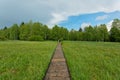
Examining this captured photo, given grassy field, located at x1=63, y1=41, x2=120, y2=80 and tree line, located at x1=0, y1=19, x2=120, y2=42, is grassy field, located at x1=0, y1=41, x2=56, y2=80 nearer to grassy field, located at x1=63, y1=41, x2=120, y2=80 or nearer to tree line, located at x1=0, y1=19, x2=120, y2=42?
grassy field, located at x1=63, y1=41, x2=120, y2=80

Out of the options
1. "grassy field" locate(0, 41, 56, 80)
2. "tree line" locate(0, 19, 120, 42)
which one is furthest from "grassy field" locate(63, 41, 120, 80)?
"tree line" locate(0, 19, 120, 42)

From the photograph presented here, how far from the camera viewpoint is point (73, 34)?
304 ft

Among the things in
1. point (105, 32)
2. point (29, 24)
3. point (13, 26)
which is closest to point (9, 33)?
point (13, 26)

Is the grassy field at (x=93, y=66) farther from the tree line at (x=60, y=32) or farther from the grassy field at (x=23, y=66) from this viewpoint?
the tree line at (x=60, y=32)

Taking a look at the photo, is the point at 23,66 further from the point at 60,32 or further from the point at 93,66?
the point at 60,32

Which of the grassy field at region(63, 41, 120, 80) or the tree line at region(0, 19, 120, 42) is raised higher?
the tree line at region(0, 19, 120, 42)

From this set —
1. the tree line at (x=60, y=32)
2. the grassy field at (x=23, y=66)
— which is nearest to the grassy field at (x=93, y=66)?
the grassy field at (x=23, y=66)

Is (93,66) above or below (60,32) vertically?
below

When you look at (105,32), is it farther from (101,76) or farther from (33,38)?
(101,76)

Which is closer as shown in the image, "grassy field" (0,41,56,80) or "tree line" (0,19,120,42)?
"grassy field" (0,41,56,80)

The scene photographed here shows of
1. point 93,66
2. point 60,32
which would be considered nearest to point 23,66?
point 93,66

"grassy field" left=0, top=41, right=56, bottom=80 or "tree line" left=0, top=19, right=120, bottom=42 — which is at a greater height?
"tree line" left=0, top=19, right=120, bottom=42

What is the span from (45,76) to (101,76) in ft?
7.05

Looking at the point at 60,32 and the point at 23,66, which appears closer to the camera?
the point at 23,66
